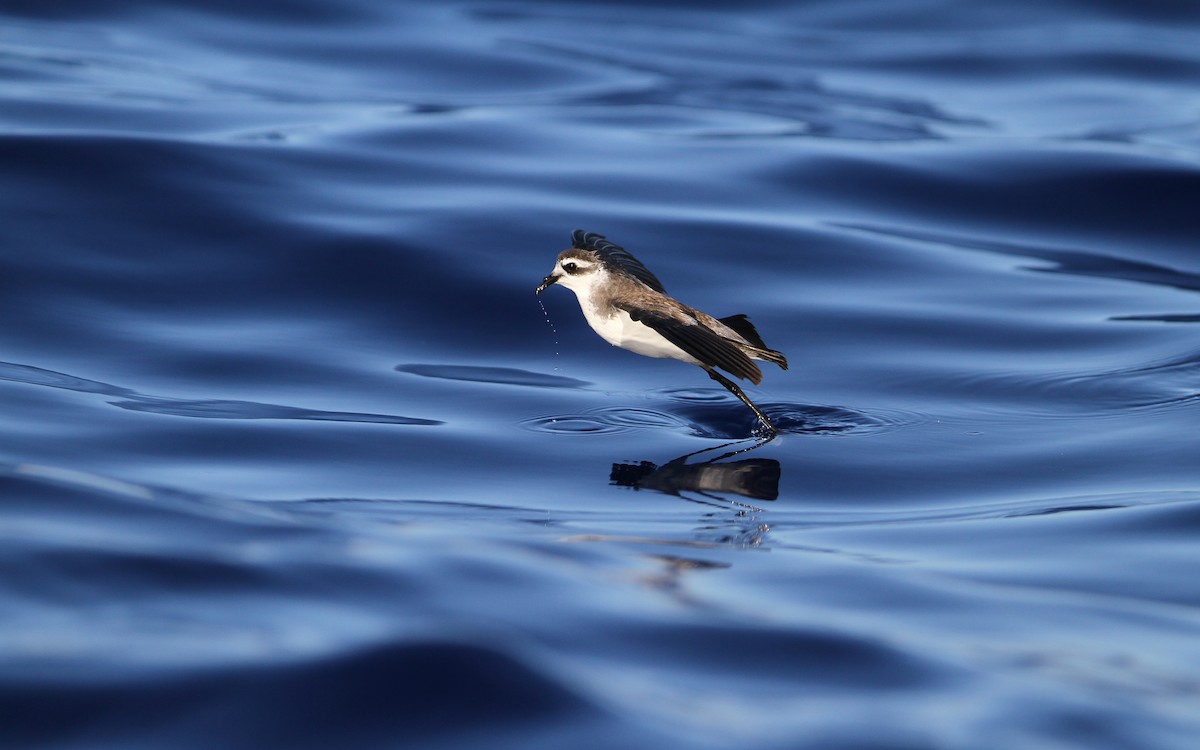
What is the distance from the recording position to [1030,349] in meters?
9.85

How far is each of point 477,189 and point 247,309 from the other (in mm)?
3275

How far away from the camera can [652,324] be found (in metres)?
7.29

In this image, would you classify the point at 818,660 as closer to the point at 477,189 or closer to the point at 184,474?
the point at 184,474

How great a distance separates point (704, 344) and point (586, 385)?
7.02ft

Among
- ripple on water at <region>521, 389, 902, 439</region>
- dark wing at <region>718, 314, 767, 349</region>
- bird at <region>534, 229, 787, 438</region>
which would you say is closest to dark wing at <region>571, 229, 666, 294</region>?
bird at <region>534, 229, 787, 438</region>

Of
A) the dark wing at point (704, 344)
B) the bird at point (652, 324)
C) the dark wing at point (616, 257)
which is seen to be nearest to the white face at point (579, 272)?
the bird at point (652, 324)

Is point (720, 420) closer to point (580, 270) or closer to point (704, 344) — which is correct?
point (580, 270)

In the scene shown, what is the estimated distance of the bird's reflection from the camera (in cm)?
689

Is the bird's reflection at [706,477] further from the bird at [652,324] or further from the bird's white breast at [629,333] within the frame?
the bird's white breast at [629,333]

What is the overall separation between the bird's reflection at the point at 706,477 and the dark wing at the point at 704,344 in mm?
518

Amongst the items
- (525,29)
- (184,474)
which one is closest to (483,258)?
(184,474)

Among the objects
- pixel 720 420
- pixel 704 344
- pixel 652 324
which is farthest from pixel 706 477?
pixel 720 420

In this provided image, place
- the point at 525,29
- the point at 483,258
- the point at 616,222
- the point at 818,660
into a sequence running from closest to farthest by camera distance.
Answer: the point at 818,660, the point at 483,258, the point at 616,222, the point at 525,29

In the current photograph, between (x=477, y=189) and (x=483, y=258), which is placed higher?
(x=477, y=189)
